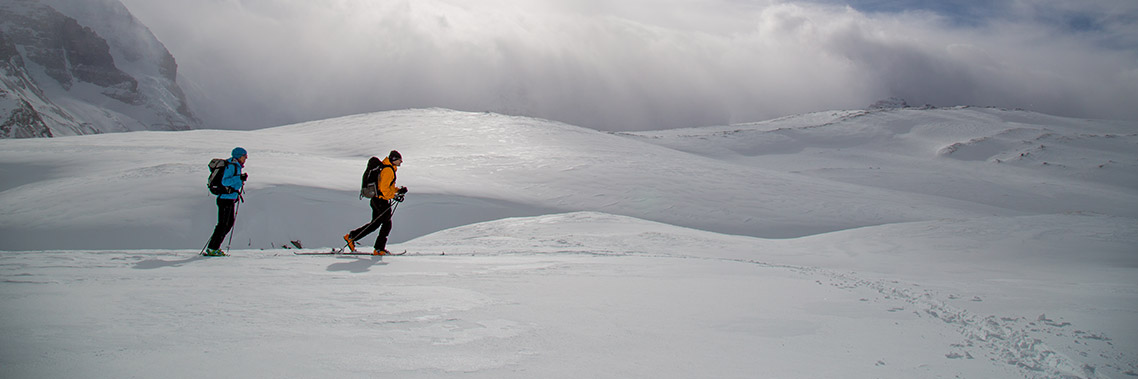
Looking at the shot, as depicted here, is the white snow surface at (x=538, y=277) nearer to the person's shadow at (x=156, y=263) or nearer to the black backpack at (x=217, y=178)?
the person's shadow at (x=156, y=263)

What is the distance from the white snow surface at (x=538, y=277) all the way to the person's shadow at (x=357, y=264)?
0.05 metres

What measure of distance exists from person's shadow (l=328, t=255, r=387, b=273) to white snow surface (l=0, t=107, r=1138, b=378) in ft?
0.16

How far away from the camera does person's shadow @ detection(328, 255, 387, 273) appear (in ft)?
23.8

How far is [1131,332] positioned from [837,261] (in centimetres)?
713

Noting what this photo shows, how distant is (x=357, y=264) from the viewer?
7848mm

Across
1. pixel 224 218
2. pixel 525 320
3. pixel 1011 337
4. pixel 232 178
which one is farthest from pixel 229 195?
pixel 1011 337

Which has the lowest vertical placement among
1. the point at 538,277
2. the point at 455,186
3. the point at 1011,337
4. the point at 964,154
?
the point at 1011,337

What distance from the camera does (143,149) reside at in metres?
25.7

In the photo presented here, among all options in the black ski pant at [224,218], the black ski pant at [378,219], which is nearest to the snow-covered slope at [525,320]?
the black ski pant at [224,218]

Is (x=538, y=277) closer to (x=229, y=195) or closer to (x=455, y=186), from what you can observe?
(x=229, y=195)

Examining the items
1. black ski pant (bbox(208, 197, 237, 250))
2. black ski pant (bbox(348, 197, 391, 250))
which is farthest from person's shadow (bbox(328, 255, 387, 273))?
black ski pant (bbox(208, 197, 237, 250))

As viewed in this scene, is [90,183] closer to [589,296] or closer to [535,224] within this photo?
[535,224]

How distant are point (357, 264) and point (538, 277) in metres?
2.52

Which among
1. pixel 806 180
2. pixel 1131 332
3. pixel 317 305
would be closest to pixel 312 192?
pixel 317 305
